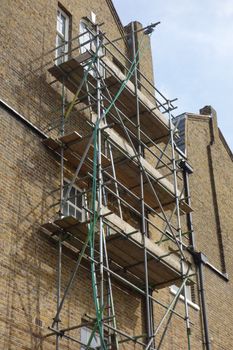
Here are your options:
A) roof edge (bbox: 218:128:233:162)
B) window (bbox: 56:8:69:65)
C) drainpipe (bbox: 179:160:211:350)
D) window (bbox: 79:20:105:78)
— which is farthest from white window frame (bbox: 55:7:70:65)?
roof edge (bbox: 218:128:233:162)

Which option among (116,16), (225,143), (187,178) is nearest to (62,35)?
(116,16)

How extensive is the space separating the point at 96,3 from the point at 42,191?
8277 mm

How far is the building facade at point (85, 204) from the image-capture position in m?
15.3

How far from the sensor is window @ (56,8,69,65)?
19.7 metres

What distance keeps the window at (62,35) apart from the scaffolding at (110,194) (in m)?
0.11

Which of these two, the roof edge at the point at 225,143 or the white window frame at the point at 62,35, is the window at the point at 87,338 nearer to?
the white window frame at the point at 62,35

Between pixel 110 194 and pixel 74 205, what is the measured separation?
146 cm

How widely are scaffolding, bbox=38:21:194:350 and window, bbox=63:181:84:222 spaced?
0.06 m

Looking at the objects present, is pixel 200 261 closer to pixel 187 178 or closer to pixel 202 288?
pixel 202 288

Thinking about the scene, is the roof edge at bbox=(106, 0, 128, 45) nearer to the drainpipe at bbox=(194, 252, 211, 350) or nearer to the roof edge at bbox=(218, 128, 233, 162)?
the roof edge at bbox=(218, 128, 233, 162)

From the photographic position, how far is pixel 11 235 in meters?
15.2

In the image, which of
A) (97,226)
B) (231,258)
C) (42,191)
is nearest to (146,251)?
(97,226)

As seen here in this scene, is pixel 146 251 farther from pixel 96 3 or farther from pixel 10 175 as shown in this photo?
pixel 96 3

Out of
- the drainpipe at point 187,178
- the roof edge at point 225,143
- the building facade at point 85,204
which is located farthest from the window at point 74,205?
the roof edge at point 225,143
